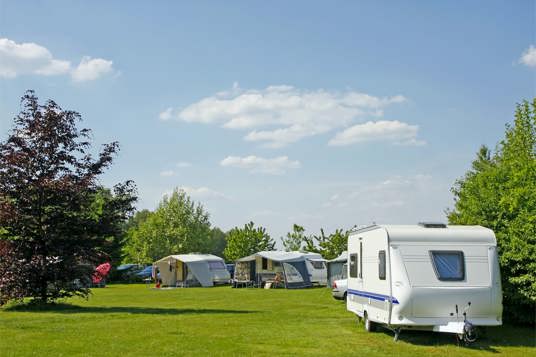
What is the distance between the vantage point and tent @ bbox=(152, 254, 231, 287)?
42.5m

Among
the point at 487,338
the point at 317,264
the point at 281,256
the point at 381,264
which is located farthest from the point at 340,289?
the point at 317,264

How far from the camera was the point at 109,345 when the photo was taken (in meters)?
12.6

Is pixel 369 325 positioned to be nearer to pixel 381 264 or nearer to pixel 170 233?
pixel 381 264

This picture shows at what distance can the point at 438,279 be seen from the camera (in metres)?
12.6

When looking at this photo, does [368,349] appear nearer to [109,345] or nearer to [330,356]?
[330,356]

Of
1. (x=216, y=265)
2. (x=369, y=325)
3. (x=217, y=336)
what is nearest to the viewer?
(x=217, y=336)

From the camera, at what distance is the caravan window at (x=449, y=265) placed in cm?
1267

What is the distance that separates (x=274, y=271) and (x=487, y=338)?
26.4 meters

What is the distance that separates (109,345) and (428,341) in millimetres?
Answer: 6656

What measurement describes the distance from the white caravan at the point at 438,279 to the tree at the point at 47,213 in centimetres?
1192

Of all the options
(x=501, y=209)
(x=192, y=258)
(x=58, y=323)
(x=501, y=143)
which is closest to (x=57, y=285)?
(x=58, y=323)

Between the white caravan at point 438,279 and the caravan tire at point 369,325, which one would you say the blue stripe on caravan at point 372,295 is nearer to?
the white caravan at point 438,279

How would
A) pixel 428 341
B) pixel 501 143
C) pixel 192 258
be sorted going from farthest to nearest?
pixel 192 258 → pixel 501 143 → pixel 428 341

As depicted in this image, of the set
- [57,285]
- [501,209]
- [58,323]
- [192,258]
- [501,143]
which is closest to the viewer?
[501,209]
